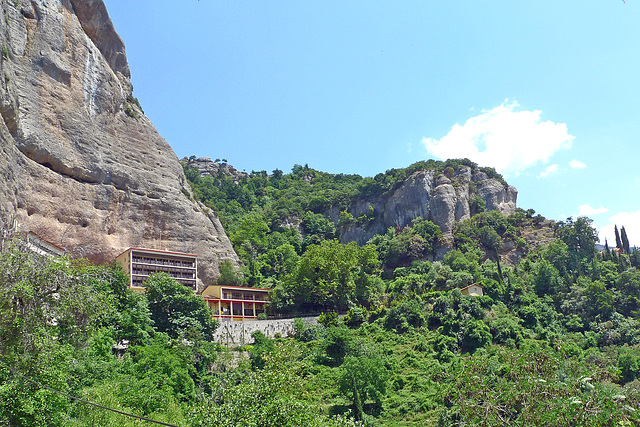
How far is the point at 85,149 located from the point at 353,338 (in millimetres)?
28308

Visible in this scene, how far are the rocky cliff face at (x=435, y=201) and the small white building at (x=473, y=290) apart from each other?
58.2ft

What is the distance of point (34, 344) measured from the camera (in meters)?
17.5

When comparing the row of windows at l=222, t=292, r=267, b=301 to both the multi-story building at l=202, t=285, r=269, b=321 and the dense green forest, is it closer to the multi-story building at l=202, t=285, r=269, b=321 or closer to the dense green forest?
the multi-story building at l=202, t=285, r=269, b=321

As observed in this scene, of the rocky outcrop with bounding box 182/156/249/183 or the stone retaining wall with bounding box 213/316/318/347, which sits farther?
the rocky outcrop with bounding box 182/156/249/183

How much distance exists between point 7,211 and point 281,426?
2403cm

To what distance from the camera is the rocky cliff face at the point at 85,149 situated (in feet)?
136

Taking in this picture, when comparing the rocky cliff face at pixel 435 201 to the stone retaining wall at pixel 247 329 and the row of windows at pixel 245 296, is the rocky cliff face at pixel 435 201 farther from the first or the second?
the stone retaining wall at pixel 247 329

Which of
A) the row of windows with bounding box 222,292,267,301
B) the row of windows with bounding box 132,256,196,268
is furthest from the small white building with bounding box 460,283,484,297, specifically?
the row of windows with bounding box 132,256,196,268

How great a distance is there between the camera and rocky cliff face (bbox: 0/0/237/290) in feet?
136

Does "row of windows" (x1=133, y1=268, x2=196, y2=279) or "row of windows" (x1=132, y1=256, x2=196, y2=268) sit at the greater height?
"row of windows" (x1=132, y1=256, x2=196, y2=268)

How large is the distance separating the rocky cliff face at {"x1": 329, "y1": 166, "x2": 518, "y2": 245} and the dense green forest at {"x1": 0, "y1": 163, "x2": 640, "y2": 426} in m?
2.68

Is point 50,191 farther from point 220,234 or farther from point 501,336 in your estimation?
point 501,336

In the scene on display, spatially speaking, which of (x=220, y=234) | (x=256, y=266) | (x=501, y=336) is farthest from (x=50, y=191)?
(x=501, y=336)

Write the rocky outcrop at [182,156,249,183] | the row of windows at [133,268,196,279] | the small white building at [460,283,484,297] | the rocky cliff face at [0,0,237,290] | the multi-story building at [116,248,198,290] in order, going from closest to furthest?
the rocky cliff face at [0,0,237,290], the multi-story building at [116,248,198,290], the row of windows at [133,268,196,279], the small white building at [460,283,484,297], the rocky outcrop at [182,156,249,183]
